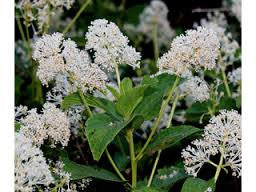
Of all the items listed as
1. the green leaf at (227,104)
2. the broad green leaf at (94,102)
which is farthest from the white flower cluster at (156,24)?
the broad green leaf at (94,102)

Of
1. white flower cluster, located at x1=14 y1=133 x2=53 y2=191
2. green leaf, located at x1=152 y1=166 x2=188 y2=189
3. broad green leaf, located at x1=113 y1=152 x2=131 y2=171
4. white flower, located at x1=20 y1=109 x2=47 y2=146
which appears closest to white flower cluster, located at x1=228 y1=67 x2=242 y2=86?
broad green leaf, located at x1=113 y1=152 x2=131 y2=171

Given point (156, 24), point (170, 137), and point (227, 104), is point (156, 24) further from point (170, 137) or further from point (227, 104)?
point (170, 137)

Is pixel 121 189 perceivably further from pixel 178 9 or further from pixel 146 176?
pixel 178 9

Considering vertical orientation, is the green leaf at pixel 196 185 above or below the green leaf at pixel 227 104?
below

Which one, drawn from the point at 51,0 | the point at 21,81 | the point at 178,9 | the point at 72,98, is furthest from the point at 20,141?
the point at 178,9

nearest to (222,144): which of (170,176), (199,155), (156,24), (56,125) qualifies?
(199,155)

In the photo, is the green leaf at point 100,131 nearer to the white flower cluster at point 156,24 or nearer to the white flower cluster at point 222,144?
the white flower cluster at point 222,144
